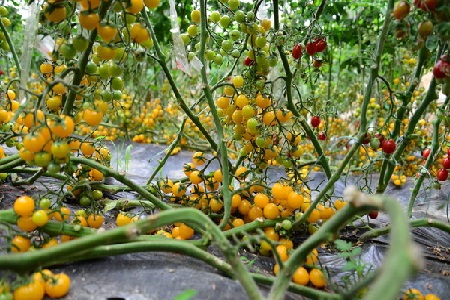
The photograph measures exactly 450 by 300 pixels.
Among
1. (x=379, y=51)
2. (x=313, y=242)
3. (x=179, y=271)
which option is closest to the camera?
(x=313, y=242)

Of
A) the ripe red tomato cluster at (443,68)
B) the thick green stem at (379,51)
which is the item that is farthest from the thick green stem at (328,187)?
the ripe red tomato cluster at (443,68)

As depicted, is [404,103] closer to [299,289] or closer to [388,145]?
[388,145]

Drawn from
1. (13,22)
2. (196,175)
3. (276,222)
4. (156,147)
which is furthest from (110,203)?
(13,22)

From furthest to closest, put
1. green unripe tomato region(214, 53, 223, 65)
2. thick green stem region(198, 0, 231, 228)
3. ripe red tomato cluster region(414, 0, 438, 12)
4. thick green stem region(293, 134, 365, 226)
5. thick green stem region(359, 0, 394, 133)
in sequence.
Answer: green unripe tomato region(214, 53, 223, 65), thick green stem region(198, 0, 231, 228), thick green stem region(293, 134, 365, 226), thick green stem region(359, 0, 394, 133), ripe red tomato cluster region(414, 0, 438, 12)

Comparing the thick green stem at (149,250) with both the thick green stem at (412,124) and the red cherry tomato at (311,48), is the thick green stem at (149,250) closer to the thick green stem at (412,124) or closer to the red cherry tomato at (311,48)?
the thick green stem at (412,124)

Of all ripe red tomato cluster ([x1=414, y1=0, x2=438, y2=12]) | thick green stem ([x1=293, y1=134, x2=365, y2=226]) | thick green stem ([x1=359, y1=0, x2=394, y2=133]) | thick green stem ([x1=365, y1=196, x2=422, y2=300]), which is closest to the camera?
thick green stem ([x1=365, y1=196, x2=422, y2=300])

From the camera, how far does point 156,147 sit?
4.35m

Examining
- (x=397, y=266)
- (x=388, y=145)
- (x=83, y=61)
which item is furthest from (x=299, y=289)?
(x=83, y=61)

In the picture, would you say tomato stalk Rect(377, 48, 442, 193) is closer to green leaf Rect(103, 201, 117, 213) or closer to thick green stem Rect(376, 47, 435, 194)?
thick green stem Rect(376, 47, 435, 194)

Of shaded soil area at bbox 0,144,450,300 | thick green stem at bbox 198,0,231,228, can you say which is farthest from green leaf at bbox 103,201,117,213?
thick green stem at bbox 198,0,231,228

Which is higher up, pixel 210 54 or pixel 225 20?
pixel 225 20

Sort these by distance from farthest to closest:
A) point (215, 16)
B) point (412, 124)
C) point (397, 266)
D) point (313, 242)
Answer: point (215, 16)
point (412, 124)
point (313, 242)
point (397, 266)

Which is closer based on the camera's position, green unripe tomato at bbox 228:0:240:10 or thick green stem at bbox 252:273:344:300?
thick green stem at bbox 252:273:344:300

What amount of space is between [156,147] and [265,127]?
294 centimetres
